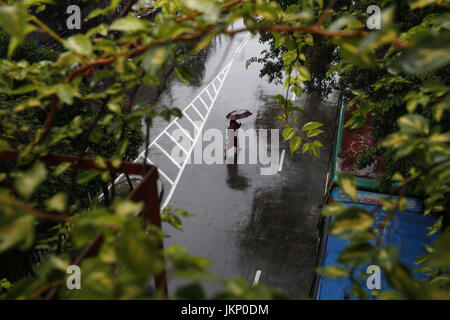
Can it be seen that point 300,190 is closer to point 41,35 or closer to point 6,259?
point 6,259

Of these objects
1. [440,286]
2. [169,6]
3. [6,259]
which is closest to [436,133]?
[440,286]

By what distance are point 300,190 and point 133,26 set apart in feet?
30.4

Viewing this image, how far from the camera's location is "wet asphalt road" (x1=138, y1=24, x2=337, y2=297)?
7945 millimetres

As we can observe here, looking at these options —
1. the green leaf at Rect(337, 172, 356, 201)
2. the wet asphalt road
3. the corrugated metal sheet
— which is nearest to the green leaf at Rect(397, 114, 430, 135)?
the green leaf at Rect(337, 172, 356, 201)

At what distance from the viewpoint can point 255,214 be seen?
30.9 feet

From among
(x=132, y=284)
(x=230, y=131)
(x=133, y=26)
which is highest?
(x=230, y=131)

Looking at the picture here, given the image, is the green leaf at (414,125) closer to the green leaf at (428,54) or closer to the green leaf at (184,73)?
the green leaf at (428,54)

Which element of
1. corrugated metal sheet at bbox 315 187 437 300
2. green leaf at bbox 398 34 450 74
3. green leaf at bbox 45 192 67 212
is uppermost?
green leaf at bbox 398 34 450 74

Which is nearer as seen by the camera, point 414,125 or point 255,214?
point 414,125

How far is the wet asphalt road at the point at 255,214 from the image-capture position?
7945mm

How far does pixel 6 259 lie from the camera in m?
4.33

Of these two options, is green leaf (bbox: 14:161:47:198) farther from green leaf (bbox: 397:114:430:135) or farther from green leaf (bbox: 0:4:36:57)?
green leaf (bbox: 397:114:430:135)

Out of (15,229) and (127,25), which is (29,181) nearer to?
(15,229)

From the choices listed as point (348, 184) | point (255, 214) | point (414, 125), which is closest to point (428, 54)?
point (414, 125)
